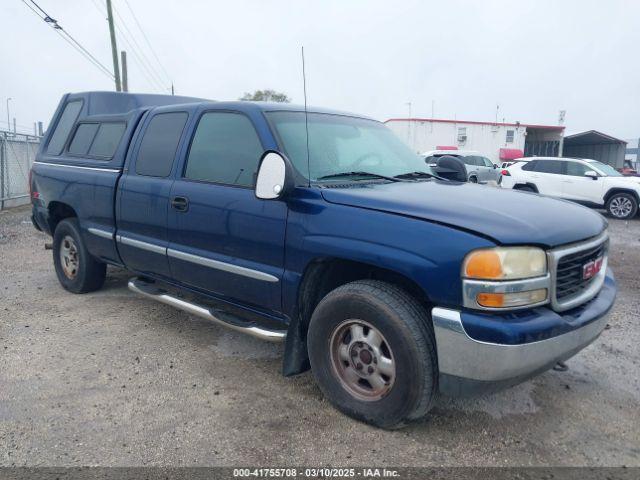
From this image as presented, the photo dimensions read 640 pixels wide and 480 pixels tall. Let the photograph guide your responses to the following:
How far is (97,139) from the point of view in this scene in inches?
192

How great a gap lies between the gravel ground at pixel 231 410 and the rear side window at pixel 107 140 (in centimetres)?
153

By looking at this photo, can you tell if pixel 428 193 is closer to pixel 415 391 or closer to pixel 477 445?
pixel 415 391

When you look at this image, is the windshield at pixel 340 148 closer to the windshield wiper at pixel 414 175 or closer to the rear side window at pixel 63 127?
the windshield wiper at pixel 414 175

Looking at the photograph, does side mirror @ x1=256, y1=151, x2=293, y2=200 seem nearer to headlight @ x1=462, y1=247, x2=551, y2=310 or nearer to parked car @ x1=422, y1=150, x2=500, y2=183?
headlight @ x1=462, y1=247, x2=551, y2=310

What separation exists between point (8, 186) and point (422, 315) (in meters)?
12.7

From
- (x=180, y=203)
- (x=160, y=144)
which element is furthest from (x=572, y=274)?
(x=160, y=144)

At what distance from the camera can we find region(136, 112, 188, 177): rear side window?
3959 millimetres

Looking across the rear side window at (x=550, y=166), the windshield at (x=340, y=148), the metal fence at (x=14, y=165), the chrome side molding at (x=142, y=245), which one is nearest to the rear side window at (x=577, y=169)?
the rear side window at (x=550, y=166)

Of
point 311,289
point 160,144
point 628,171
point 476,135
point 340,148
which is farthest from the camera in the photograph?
point 476,135

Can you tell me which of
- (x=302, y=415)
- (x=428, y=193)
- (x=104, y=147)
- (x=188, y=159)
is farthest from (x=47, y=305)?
(x=428, y=193)

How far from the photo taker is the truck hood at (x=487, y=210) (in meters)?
2.53

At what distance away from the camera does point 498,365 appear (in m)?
2.41

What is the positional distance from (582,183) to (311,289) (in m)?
12.4

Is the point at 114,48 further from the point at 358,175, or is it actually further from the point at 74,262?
the point at 358,175
